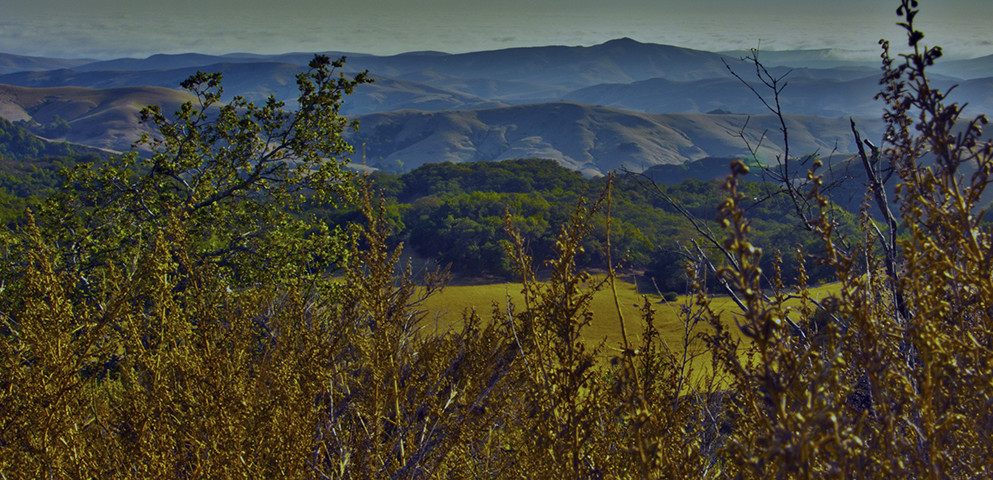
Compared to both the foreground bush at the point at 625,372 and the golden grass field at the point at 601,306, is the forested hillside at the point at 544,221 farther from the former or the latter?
the foreground bush at the point at 625,372

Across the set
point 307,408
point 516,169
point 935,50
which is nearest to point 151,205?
point 307,408

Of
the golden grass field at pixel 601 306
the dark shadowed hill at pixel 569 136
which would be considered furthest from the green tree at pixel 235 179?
the dark shadowed hill at pixel 569 136

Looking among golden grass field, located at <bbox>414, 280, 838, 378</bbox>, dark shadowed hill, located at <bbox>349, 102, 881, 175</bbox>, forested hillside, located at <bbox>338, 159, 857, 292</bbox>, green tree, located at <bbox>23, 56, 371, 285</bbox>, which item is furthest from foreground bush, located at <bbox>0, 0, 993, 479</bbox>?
dark shadowed hill, located at <bbox>349, 102, 881, 175</bbox>

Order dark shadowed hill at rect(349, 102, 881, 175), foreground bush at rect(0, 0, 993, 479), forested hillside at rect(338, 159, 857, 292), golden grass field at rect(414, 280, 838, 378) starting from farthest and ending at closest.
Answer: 1. dark shadowed hill at rect(349, 102, 881, 175)
2. forested hillside at rect(338, 159, 857, 292)
3. golden grass field at rect(414, 280, 838, 378)
4. foreground bush at rect(0, 0, 993, 479)

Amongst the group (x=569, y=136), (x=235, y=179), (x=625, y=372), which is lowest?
(x=569, y=136)

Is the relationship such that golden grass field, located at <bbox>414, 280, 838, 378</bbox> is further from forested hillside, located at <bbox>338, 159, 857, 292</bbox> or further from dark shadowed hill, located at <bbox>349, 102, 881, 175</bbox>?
dark shadowed hill, located at <bbox>349, 102, 881, 175</bbox>

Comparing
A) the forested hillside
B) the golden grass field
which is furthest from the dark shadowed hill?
the golden grass field

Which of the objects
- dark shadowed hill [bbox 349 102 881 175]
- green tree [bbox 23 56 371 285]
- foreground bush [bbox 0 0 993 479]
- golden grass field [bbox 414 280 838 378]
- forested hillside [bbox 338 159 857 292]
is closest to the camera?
foreground bush [bbox 0 0 993 479]

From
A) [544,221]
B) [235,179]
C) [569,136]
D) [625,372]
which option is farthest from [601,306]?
[569,136]

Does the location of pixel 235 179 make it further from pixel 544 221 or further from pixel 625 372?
pixel 544 221

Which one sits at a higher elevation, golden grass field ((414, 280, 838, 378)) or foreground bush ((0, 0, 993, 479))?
foreground bush ((0, 0, 993, 479))

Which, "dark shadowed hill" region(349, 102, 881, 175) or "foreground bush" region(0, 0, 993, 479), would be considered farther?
"dark shadowed hill" region(349, 102, 881, 175)

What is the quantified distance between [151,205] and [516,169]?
36.8 metres

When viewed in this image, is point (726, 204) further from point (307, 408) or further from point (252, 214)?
point (252, 214)
